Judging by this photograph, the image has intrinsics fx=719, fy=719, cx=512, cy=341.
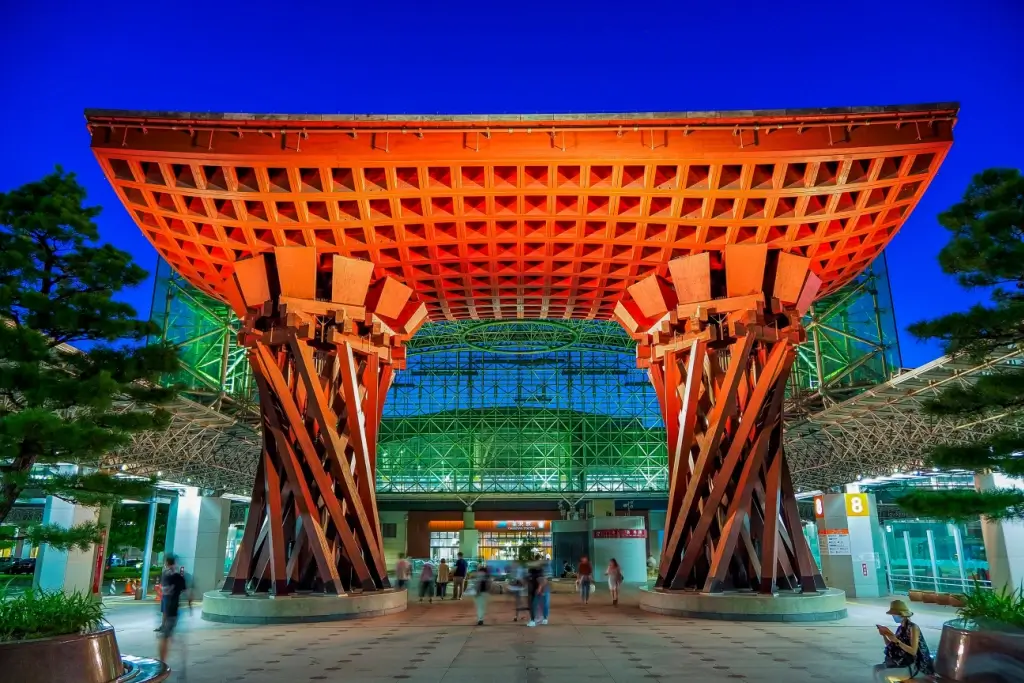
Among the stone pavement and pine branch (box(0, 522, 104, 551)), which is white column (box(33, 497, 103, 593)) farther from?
pine branch (box(0, 522, 104, 551))

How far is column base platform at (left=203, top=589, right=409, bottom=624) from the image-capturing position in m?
14.2

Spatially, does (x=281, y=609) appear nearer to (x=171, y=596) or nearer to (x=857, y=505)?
(x=171, y=596)

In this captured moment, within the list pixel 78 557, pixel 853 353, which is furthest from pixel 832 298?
pixel 78 557

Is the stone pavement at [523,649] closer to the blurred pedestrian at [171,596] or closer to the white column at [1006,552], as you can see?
the blurred pedestrian at [171,596]

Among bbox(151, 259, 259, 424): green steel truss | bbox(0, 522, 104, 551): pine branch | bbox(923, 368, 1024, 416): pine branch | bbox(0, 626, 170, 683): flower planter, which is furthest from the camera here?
bbox(151, 259, 259, 424): green steel truss

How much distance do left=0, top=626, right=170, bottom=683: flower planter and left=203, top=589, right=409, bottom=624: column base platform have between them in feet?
25.2

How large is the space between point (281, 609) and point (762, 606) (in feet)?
31.3

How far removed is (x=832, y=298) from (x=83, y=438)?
28.6 m

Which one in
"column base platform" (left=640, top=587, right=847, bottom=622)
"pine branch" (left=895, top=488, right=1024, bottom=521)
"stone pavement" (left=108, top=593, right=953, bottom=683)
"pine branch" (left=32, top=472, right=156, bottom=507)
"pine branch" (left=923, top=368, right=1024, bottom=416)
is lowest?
"stone pavement" (left=108, top=593, right=953, bottom=683)

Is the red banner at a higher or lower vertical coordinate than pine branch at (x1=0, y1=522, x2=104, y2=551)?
lower

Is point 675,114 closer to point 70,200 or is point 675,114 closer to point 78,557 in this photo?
point 70,200

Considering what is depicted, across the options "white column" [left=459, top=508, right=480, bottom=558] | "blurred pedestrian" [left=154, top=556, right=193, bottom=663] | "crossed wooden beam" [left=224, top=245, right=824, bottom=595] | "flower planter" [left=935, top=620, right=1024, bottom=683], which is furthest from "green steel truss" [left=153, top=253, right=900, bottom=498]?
"flower planter" [left=935, top=620, right=1024, bottom=683]

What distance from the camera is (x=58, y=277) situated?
8.26 m

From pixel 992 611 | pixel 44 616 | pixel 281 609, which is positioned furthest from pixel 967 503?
pixel 281 609
